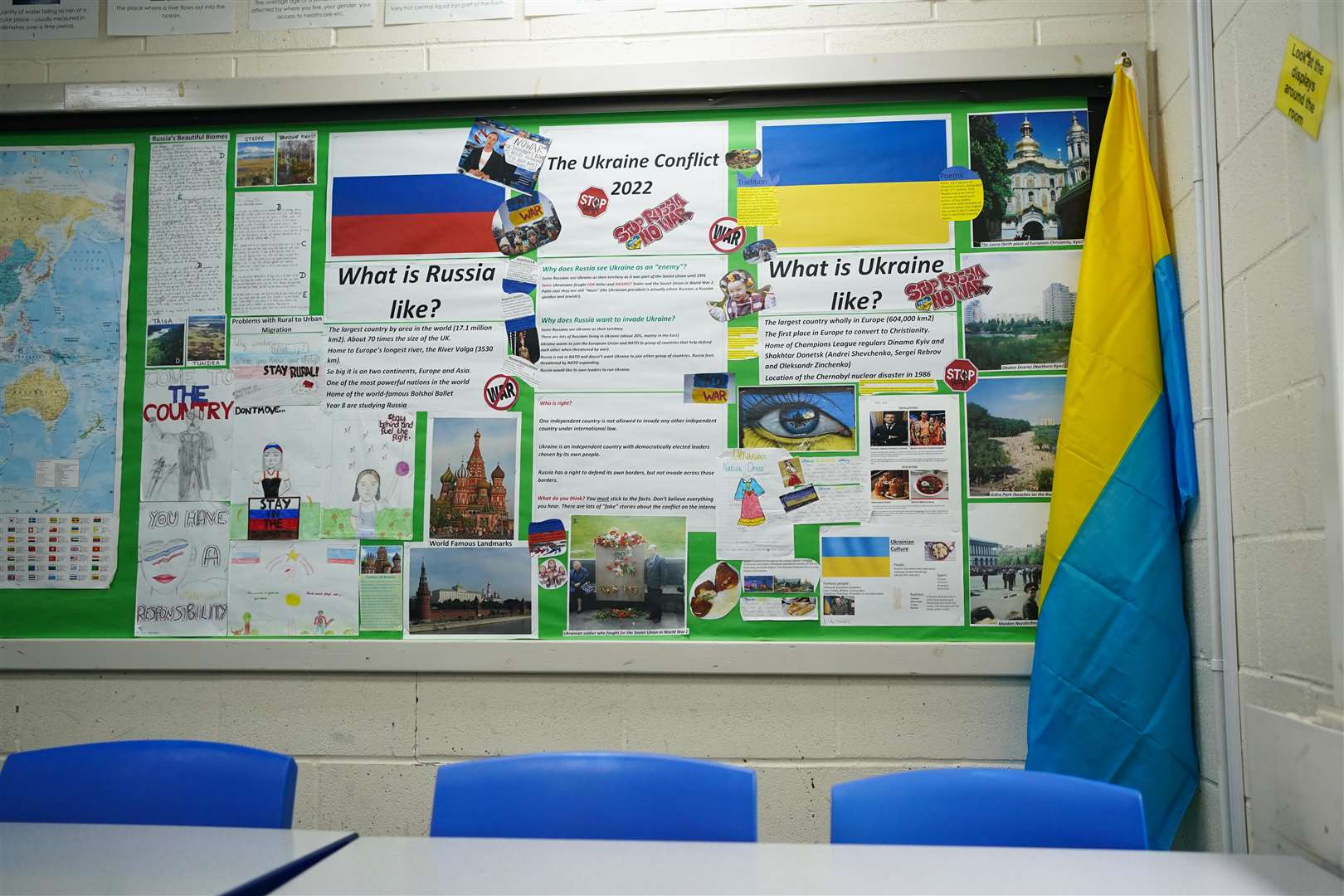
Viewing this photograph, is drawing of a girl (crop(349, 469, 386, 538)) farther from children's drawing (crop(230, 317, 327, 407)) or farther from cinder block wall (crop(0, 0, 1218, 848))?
cinder block wall (crop(0, 0, 1218, 848))

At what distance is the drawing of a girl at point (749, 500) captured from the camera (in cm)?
214

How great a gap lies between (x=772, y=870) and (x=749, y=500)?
3.60ft

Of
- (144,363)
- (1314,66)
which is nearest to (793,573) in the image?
(1314,66)

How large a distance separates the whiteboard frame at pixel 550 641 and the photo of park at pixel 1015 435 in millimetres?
371

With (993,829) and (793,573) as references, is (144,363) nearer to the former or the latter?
(793,573)

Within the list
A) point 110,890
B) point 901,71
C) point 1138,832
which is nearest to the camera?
point 110,890

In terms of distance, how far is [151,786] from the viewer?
1.54 meters

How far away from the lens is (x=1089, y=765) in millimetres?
1883

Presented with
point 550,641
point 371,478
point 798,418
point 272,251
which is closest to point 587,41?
point 272,251

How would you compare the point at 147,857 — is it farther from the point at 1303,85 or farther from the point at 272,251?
the point at 1303,85

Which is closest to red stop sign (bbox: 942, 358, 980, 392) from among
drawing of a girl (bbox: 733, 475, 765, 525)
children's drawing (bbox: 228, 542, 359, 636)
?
drawing of a girl (bbox: 733, 475, 765, 525)

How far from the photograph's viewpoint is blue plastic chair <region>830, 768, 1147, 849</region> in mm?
1316

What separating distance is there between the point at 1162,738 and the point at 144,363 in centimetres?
246

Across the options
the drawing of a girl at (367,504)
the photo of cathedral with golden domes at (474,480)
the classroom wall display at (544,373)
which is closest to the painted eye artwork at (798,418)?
the classroom wall display at (544,373)
